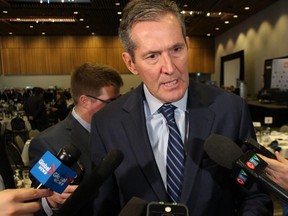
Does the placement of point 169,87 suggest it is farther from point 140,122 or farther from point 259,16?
point 259,16

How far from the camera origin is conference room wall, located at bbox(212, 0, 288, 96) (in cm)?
823

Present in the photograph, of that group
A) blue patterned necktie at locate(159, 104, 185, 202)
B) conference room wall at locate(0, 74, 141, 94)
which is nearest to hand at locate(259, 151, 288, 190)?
blue patterned necktie at locate(159, 104, 185, 202)

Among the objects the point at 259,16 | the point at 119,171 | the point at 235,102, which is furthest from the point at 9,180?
the point at 259,16

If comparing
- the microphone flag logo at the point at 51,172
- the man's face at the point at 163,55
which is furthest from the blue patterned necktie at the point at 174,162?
the microphone flag logo at the point at 51,172

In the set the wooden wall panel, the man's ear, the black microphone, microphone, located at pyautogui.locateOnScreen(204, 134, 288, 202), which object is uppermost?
the wooden wall panel

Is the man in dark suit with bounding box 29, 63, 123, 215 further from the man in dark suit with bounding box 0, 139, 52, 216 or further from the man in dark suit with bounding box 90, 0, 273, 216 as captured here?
the man in dark suit with bounding box 0, 139, 52, 216

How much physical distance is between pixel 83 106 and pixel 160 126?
2.56ft

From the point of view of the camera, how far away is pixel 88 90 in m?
1.94

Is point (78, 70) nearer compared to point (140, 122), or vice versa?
A: point (140, 122)

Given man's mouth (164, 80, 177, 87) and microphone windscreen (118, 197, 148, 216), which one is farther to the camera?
man's mouth (164, 80, 177, 87)

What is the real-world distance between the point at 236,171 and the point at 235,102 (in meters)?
0.57

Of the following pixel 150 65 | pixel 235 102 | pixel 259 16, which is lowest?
pixel 235 102

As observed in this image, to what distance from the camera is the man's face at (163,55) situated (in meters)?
1.13

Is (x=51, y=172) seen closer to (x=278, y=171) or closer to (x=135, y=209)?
(x=135, y=209)
